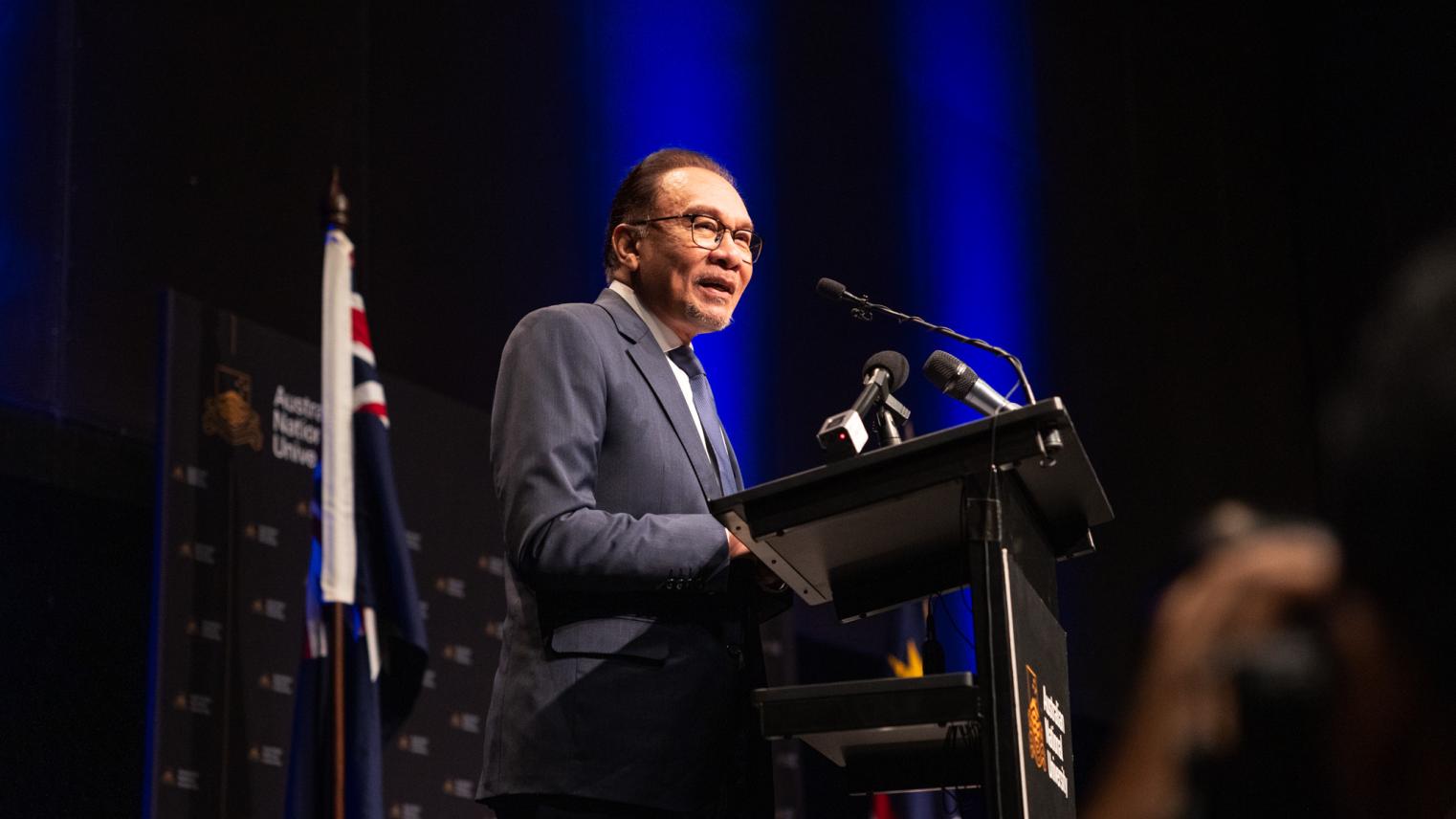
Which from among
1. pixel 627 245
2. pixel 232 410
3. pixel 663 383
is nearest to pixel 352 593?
pixel 232 410

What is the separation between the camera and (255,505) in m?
3.71

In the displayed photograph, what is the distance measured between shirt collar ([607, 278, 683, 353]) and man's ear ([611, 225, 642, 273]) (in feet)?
0.18

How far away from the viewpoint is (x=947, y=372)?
212 centimetres

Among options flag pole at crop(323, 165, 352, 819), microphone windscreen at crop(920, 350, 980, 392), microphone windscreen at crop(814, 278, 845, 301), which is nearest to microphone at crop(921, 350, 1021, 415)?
microphone windscreen at crop(920, 350, 980, 392)

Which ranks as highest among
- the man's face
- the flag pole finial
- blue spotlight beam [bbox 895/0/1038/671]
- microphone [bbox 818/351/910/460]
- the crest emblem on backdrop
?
blue spotlight beam [bbox 895/0/1038/671]

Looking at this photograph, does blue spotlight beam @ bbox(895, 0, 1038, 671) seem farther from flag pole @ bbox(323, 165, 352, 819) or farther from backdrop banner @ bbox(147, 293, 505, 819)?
flag pole @ bbox(323, 165, 352, 819)

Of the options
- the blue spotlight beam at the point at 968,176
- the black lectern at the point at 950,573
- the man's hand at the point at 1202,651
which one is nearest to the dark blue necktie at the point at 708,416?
the black lectern at the point at 950,573

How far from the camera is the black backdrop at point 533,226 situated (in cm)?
375

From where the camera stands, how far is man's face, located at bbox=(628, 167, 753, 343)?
241cm

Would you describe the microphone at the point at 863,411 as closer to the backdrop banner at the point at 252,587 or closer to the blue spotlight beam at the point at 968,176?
the backdrop banner at the point at 252,587

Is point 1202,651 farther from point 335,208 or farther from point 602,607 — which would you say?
point 602,607

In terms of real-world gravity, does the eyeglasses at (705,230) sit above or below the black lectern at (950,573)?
above

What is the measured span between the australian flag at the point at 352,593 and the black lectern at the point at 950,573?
1.97 meters

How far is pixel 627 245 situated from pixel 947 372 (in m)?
0.62
